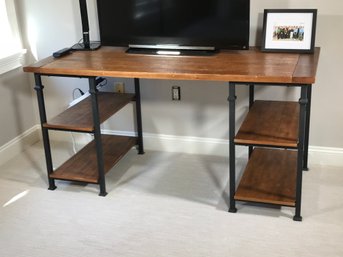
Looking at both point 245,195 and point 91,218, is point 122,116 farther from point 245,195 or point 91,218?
point 245,195

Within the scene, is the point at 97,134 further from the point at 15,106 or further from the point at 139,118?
the point at 15,106

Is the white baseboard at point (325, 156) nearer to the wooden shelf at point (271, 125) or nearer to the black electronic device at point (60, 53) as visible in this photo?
the wooden shelf at point (271, 125)

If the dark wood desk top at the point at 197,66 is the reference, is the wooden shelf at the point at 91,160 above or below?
below

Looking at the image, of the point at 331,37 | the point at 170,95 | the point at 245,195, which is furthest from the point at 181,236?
the point at 331,37

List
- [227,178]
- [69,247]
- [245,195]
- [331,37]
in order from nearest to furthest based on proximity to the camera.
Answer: [69,247] < [245,195] < [331,37] < [227,178]

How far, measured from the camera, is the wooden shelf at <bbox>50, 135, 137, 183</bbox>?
3.03m

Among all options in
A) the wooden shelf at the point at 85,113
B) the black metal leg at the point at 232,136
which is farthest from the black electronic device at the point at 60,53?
the black metal leg at the point at 232,136

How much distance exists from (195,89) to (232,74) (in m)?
0.89

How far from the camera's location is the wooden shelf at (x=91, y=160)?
3032 mm

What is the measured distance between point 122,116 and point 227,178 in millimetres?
980

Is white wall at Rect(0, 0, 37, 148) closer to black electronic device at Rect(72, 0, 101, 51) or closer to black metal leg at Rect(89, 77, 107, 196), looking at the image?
black electronic device at Rect(72, 0, 101, 51)

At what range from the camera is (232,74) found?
2.47 meters

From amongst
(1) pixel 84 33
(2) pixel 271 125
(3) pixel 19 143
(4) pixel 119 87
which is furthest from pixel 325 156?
(3) pixel 19 143

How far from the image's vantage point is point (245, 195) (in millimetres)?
2713
